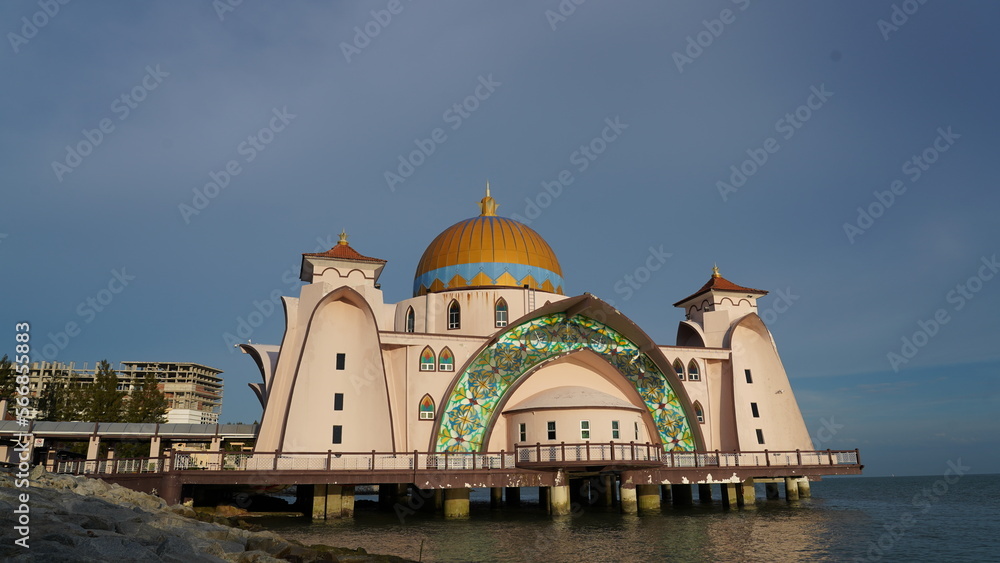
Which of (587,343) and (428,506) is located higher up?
(587,343)

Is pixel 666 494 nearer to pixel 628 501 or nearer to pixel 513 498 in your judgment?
pixel 513 498

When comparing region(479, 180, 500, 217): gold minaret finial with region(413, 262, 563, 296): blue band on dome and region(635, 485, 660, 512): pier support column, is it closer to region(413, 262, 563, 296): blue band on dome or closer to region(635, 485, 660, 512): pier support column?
region(413, 262, 563, 296): blue band on dome

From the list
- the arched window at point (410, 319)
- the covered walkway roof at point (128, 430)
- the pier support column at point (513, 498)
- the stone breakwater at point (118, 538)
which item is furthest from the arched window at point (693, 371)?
the stone breakwater at point (118, 538)

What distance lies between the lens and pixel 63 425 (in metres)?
33.5

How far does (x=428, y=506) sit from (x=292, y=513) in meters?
5.82

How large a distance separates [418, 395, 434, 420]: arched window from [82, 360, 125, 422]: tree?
27.6m

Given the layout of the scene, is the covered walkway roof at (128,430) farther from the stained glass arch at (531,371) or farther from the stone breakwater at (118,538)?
the stone breakwater at (118,538)

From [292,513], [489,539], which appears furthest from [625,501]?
[292,513]

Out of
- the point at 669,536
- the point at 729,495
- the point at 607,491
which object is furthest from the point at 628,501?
the point at 729,495

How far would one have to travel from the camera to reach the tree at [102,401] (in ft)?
154

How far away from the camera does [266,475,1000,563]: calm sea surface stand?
20.1 metres

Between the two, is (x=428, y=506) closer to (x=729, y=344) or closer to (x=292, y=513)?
(x=292, y=513)

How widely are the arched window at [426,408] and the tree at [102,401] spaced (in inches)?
1085

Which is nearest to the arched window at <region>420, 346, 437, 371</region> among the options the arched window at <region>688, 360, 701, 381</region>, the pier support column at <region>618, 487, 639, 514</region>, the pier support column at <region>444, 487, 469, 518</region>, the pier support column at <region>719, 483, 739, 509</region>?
the pier support column at <region>444, 487, 469, 518</region>
